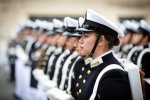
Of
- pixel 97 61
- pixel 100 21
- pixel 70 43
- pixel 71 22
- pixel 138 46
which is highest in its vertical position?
pixel 100 21

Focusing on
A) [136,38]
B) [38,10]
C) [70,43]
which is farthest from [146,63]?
[38,10]

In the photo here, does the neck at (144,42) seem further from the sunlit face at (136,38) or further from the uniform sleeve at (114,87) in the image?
the uniform sleeve at (114,87)

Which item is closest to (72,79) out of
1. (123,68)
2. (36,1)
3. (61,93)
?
(61,93)

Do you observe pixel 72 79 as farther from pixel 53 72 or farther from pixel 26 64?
pixel 26 64

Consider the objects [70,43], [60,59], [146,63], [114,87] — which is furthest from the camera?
[60,59]

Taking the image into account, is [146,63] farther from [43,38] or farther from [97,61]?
[43,38]

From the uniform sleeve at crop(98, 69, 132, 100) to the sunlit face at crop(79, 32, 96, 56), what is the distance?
1.00ft

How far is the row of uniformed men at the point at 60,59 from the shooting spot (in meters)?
2.74

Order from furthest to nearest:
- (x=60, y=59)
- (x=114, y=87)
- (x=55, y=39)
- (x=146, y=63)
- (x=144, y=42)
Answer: (x=55, y=39) → (x=144, y=42) → (x=60, y=59) → (x=146, y=63) → (x=114, y=87)

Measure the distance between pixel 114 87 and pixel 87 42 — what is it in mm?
494

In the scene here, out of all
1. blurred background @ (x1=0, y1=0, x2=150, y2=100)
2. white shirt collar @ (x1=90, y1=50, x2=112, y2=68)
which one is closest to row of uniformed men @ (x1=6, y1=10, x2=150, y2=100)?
white shirt collar @ (x1=90, y1=50, x2=112, y2=68)

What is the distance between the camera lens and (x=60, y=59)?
4.54m

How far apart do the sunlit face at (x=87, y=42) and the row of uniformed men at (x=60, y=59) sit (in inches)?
0.5

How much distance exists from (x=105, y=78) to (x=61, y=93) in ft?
4.37
